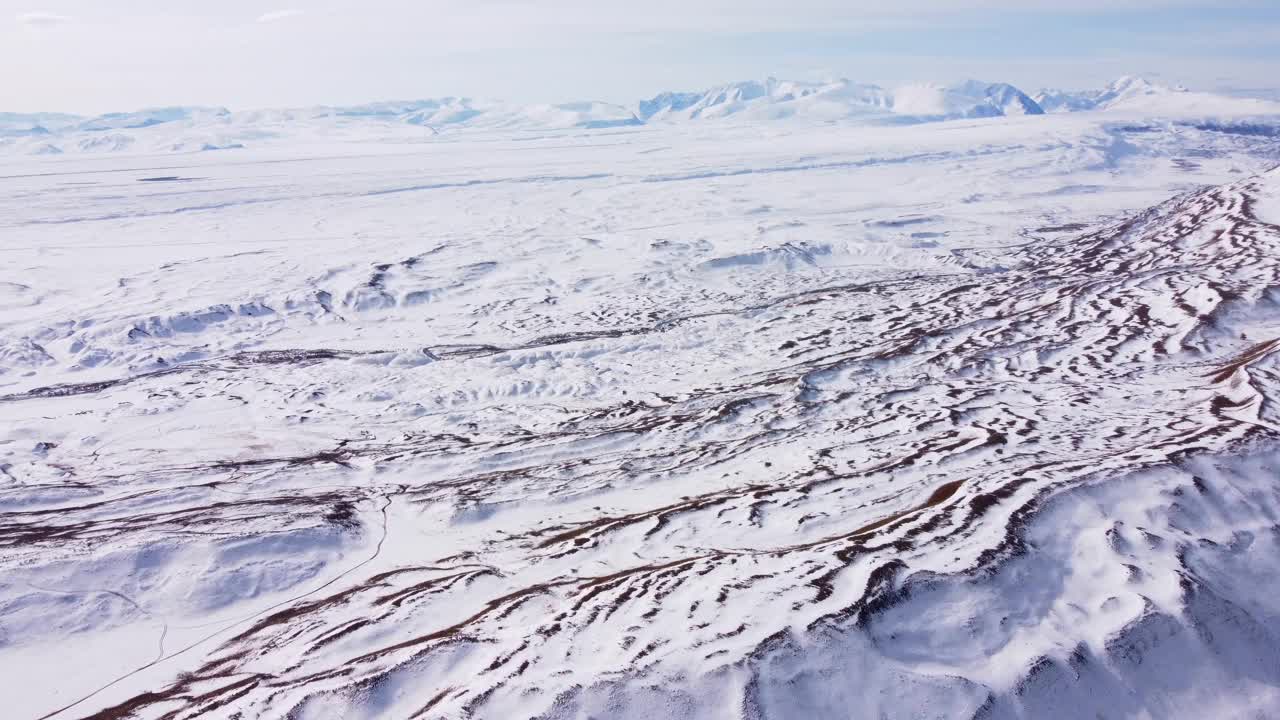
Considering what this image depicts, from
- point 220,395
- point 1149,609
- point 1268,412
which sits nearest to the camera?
point 1149,609

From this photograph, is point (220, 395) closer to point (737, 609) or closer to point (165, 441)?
point (165, 441)

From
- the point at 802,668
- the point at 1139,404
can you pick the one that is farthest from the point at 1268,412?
the point at 802,668

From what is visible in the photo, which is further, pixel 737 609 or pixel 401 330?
pixel 401 330

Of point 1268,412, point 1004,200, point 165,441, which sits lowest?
point 165,441

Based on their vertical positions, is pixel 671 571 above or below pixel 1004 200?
below

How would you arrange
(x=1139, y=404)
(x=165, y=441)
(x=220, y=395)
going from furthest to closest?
(x=220, y=395) < (x=165, y=441) < (x=1139, y=404)

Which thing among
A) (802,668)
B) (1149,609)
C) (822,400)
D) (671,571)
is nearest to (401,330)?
(822,400)
